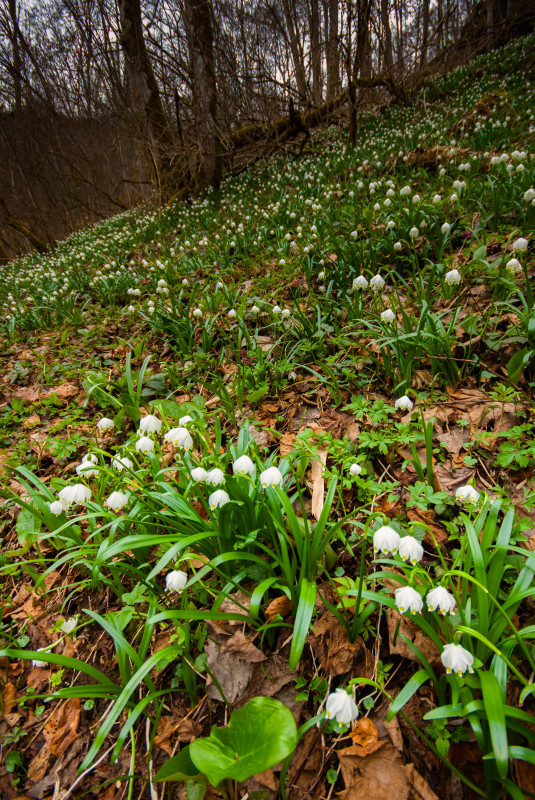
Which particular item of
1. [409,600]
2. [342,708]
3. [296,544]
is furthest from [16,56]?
[342,708]

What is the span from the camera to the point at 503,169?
12.3 ft

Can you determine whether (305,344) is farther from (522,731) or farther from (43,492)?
(522,731)

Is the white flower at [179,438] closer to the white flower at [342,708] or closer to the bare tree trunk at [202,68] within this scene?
the white flower at [342,708]

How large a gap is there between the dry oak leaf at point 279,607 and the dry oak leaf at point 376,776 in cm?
45

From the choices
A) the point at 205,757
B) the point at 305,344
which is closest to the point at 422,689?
the point at 205,757

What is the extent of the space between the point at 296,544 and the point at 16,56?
1694 cm

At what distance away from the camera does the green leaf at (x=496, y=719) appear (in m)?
0.84

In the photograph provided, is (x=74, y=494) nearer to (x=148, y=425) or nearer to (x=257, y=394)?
(x=148, y=425)

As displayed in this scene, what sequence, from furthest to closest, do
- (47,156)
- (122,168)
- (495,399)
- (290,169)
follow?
1. (122,168)
2. (47,156)
3. (290,169)
4. (495,399)

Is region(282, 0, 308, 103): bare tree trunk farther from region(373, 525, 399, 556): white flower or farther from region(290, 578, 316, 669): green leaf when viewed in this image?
region(290, 578, 316, 669): green leaf

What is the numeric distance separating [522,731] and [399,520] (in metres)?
0.73

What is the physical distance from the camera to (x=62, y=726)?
143 cm

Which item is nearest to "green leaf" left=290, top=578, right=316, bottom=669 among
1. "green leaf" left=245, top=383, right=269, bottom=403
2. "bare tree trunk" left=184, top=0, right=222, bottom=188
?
"green leaf" left=245, top=383, right=269, bottom=403

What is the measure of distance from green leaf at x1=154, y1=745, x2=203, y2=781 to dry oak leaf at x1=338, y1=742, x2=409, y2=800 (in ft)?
1.43
